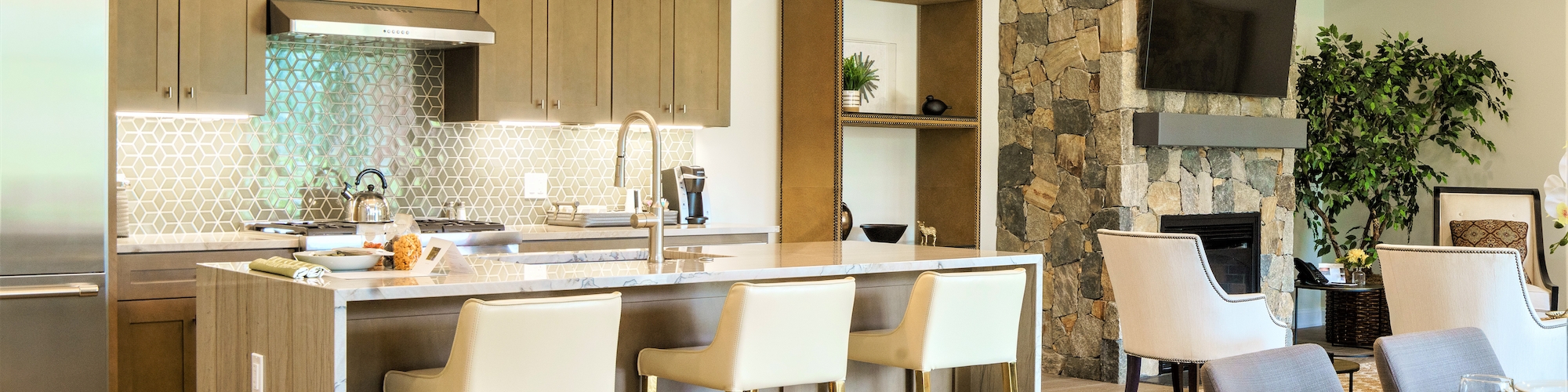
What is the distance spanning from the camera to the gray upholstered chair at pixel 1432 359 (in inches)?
92.0

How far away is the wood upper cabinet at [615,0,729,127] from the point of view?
534 centimetres

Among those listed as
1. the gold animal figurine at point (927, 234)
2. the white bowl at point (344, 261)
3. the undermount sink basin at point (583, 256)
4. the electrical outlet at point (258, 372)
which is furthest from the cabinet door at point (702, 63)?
the electrical outlet at point (258, 372)

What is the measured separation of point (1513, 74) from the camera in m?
6.99

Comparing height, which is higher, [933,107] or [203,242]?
[933,107]

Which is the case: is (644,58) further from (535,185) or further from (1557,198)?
(1557,198)

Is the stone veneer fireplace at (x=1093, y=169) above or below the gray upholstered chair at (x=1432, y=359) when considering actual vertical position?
above

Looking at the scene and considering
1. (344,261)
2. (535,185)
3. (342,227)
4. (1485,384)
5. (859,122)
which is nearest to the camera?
(1485,384)

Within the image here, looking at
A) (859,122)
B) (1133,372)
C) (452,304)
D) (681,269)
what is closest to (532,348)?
(452,304)

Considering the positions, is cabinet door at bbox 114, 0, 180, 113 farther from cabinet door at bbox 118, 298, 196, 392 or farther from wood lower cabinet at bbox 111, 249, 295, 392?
cabinet door at bbox 118, 298, 196, 392

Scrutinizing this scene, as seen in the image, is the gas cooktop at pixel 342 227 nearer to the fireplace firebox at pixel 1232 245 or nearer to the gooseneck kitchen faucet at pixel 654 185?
the gooseneck kitchen faucet at pixel 654 185

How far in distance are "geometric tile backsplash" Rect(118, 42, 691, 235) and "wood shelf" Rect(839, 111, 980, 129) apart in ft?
3.40

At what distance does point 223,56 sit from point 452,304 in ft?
6.95

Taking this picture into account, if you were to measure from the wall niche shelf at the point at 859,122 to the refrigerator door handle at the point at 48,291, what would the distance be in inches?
121

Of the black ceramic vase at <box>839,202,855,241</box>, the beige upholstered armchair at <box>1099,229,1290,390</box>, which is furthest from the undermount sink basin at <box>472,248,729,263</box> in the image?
the black ceramic vase at <box>839,202,855,241</box>
